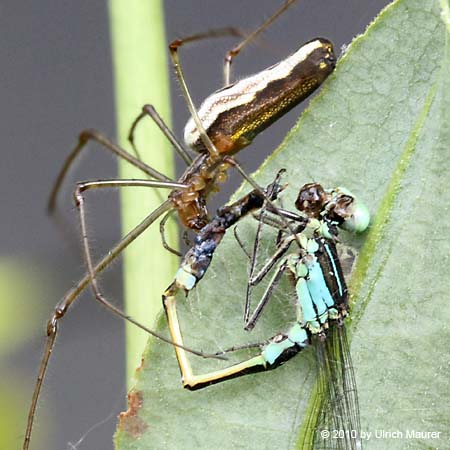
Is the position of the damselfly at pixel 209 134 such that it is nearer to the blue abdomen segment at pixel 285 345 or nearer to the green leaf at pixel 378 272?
the green leaf at pixel 378 272

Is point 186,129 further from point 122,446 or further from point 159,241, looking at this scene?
point 122,446

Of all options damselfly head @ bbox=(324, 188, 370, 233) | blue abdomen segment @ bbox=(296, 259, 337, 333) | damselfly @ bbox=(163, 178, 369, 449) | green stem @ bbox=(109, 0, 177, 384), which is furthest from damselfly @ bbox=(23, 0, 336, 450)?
blue abdomen segment @ bbox=(296, 259, 337, 333)

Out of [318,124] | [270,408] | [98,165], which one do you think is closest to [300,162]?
[318,124]

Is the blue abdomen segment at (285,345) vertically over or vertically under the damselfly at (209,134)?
under

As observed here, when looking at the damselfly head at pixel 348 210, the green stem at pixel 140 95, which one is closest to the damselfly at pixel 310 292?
the damselfly head at pixel 348 210

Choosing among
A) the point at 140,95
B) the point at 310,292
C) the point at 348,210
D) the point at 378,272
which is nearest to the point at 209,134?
the point at 140,95

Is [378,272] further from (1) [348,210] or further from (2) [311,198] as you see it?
(2) [311,198]
